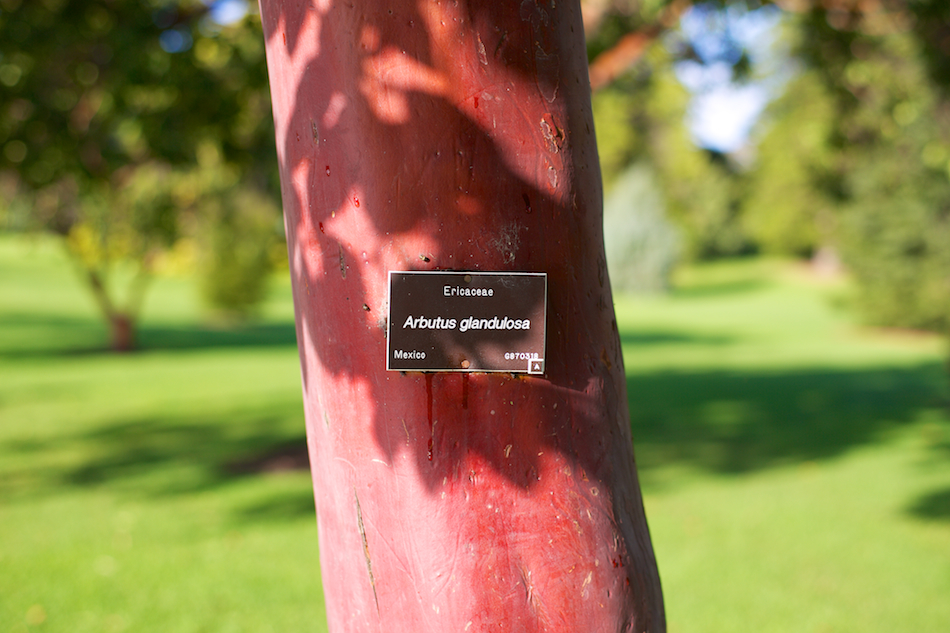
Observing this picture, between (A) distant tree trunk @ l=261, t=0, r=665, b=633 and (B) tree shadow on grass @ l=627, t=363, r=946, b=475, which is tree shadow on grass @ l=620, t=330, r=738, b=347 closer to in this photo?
(B) tree shadow on grass @ l=627, t=363, r=946, b=475

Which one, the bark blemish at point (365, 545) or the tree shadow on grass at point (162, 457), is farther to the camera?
the tree shadow on grass at point (162, 457)

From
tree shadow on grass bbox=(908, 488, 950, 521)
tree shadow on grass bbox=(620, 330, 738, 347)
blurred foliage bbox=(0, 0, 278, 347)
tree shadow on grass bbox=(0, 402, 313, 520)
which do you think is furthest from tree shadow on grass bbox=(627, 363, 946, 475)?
tree shadow on grass bbox=(620, 330, 738, 347)

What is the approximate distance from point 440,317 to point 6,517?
23.1 feet

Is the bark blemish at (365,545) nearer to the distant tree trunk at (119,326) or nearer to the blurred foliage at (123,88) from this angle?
the blurred foliage at (123,88)

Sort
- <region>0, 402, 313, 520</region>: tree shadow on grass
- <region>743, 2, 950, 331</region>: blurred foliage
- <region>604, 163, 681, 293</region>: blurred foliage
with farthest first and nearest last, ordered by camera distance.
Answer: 1. <region>604, 163, 681, 293</region>: blurred foliage
2. <region>743, 2, 950, 331</region>: blurred foliage
3. <region>0, 402, 313, 520</region>: tree shadow on grass

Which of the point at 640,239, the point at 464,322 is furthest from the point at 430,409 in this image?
the point at 640,239

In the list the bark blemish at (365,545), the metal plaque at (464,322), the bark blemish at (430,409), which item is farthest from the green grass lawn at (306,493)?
the metal plaque at (464,322)

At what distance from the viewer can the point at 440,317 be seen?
5.22 feet

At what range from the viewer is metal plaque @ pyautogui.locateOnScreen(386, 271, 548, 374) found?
5.21ft

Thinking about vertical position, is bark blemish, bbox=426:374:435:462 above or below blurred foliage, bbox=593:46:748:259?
below

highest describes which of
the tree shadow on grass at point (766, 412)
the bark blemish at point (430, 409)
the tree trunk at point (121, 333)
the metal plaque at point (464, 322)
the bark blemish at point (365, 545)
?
the metal plaque at point (464, 322)

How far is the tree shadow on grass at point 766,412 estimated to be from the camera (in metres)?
9.59

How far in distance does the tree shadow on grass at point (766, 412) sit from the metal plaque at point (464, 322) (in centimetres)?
752

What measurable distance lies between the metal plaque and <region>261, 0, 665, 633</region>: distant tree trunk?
34 millimetres
